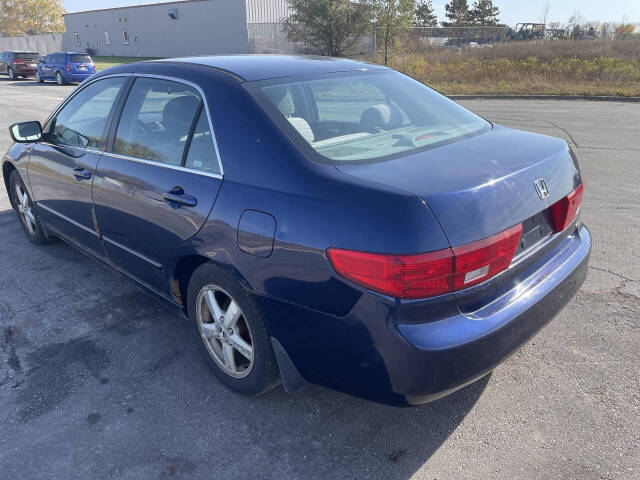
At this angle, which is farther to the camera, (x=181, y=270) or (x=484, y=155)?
(x=181, y=270)

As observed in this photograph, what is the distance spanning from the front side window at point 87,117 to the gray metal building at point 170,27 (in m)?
34.6

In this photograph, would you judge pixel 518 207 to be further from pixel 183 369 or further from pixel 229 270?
pixel 183 369

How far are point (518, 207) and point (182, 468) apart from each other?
187cm

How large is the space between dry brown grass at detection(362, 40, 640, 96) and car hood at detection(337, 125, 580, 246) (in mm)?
17518

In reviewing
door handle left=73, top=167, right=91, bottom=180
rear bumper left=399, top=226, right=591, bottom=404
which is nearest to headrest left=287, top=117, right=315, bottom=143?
rear bumper left=399, top=226, right=591, bottom=404

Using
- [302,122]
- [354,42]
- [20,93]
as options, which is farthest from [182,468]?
[354,42]

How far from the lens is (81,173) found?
Result: 11.8 ft

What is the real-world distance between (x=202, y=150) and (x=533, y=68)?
75.5ft

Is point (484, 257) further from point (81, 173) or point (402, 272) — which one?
point (81, 173)

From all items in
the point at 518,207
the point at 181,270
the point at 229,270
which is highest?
the point at 518,207

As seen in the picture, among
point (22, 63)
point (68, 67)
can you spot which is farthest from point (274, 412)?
point (22, 63)

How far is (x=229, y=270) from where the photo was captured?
2.47 meters

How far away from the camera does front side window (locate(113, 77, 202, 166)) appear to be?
2.86 meters

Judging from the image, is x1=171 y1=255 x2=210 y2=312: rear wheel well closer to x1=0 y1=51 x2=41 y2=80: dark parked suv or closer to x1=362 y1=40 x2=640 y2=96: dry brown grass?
x1=362 y1=40 x2=640 y2=96: dry brown grass
